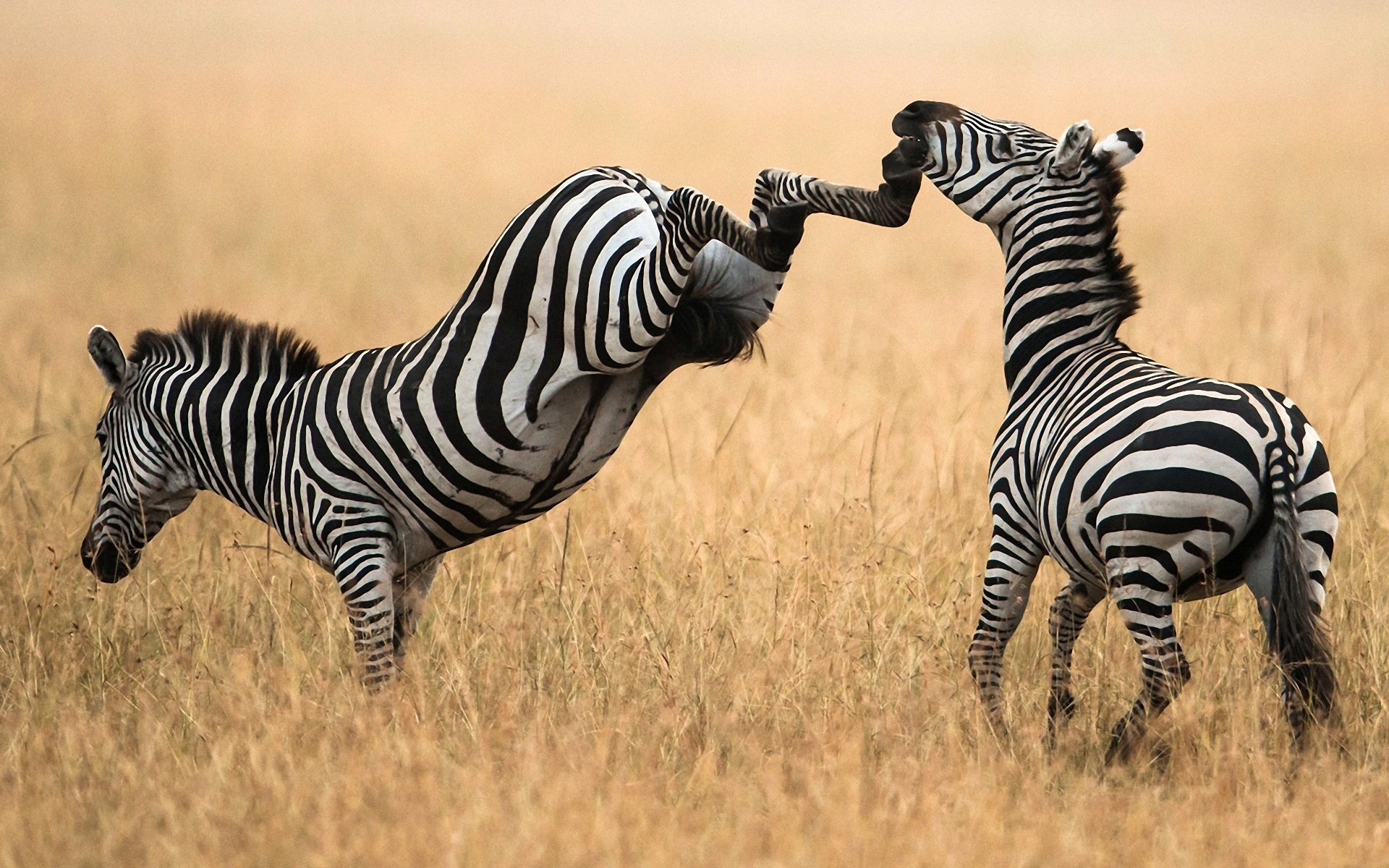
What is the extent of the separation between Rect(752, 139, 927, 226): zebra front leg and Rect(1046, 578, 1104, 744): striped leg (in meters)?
1.39

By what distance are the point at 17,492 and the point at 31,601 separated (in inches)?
86.5

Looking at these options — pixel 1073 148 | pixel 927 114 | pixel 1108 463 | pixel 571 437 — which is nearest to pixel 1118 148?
pixel 1073 148

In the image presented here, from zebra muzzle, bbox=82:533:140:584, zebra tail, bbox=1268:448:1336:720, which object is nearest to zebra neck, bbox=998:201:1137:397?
zebra tail, bbox=1268:448:1336:720

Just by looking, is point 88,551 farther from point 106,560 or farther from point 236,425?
point 236,425

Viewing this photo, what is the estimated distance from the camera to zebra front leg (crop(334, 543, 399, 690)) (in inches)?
183

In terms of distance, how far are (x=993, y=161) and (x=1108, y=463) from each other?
126cm

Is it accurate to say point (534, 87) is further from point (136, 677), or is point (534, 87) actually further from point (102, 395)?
point (136, 677)

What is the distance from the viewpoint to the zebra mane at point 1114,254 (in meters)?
4.51

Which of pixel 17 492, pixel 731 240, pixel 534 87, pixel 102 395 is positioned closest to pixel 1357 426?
pixel 731 240

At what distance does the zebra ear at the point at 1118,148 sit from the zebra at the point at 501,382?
2.08 ft

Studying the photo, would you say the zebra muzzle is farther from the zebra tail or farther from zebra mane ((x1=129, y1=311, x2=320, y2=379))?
the zebra tail

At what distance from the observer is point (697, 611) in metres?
5.61

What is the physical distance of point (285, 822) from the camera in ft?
12.4

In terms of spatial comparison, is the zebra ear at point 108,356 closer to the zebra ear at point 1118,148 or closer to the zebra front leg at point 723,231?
the zebra front leg at point 723,231
